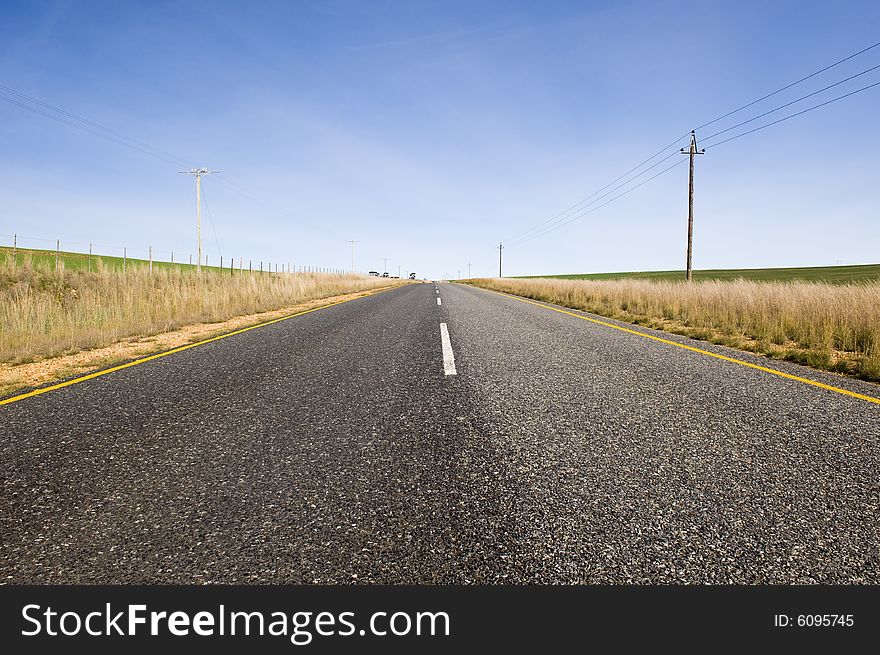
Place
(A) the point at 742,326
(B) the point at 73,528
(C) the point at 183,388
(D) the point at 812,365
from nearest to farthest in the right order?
1. (B) the point at 73,528
2. (C) the point at 183,388
3. (D) the point at 812,365
4. (A) the point at 742,326

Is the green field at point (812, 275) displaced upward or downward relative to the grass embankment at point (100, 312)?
upward

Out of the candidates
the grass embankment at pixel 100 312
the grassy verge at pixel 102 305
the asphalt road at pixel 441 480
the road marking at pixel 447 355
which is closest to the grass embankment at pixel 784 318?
the asphalt road at pixel 441 480

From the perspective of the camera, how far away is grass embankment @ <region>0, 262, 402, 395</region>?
6.43 meters

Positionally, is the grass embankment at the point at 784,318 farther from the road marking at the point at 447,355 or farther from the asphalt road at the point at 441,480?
the road marking at the point at 447,355

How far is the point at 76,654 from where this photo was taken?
1.43 m

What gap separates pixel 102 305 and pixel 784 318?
16.5 meters

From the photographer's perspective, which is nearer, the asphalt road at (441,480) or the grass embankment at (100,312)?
the asphalt road at (441,480)

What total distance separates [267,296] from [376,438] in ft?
55.2

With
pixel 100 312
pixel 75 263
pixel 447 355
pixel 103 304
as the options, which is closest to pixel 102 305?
pixel 103 304

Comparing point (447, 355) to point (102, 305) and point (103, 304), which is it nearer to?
point (102, 305)

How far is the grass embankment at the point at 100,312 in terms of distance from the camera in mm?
6430

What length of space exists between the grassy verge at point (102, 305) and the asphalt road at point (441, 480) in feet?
10.6

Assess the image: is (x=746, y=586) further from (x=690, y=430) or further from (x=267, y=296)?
(x=267, y=296)

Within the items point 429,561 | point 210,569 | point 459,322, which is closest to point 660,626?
point 429,561
